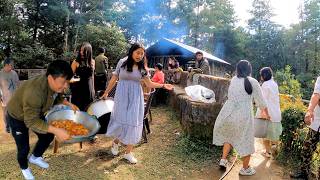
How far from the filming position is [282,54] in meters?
46.2

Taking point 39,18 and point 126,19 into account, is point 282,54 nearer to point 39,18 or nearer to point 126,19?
point 126,19

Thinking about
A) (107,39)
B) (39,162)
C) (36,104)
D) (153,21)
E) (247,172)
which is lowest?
(247,172)

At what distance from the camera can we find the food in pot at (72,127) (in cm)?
383

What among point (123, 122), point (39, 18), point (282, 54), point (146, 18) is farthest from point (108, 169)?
point (282, 54)

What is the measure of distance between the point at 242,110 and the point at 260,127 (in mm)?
1271

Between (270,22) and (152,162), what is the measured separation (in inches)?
1892

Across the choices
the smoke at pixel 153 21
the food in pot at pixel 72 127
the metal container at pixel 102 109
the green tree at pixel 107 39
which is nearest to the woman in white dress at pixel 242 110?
the metal container at pixel 102 109

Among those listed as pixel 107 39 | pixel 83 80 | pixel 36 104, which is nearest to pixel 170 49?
pixel 107 39

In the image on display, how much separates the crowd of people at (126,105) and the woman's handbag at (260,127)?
0.07 metres

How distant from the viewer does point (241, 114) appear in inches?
193

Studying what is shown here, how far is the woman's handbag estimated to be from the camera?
5.91 metres

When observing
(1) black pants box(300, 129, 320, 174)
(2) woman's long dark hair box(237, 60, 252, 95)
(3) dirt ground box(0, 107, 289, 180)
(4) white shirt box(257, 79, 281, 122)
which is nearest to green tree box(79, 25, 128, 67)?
(3) dirt ground box(0, 107, 289, 180)

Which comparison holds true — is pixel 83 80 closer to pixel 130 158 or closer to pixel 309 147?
pixel 130 158

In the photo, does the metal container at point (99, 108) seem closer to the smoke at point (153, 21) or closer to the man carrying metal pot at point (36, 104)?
the man carrying metal pot at point (36, 104)
